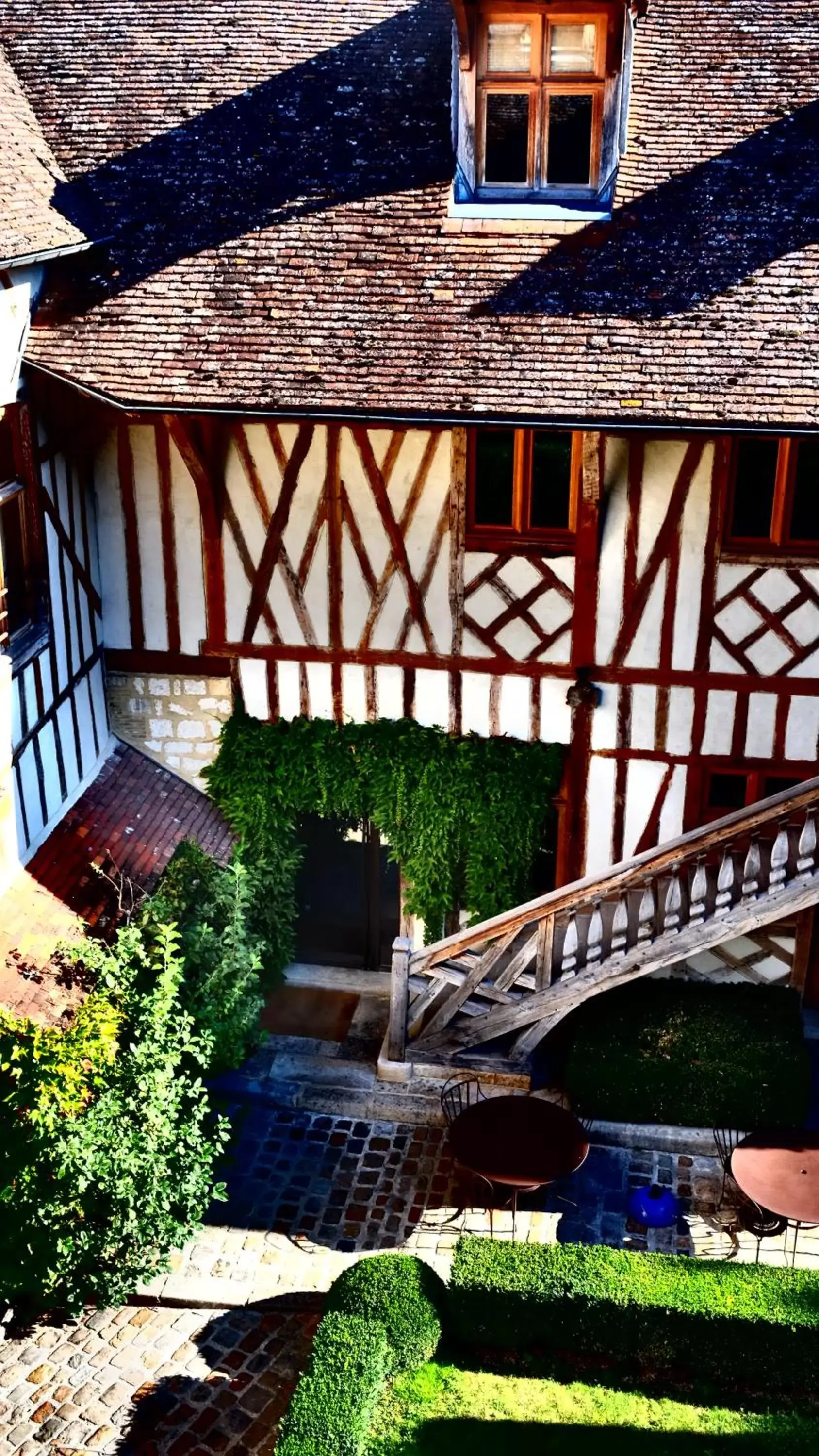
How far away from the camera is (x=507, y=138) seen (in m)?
11.3

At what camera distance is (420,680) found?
39.0 feet

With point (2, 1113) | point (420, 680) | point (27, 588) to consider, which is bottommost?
point (2, 1113)

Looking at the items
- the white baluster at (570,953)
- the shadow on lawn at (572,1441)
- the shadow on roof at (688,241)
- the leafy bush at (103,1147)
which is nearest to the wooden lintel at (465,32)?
the shadow on roof at (688,241)

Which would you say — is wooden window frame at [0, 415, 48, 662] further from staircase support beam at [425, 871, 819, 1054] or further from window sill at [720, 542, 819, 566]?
window sill at [720, 542, 819, 566]

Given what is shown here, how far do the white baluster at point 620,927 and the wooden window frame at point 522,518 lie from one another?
9.34 ft

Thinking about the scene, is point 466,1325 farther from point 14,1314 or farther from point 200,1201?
point 14,1314

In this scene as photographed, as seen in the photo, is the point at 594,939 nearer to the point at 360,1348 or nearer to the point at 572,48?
the point at 360,1348

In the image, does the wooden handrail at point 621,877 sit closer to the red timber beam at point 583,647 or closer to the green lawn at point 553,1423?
the red timber beam at point 583,647

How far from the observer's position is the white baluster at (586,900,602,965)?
11.6m

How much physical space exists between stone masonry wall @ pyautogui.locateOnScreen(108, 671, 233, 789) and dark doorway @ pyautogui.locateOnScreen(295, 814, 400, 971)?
1234 millimetres

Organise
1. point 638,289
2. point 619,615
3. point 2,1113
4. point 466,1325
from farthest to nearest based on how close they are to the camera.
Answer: point 619,615 < point 638,289 < point 466,1325 < point 2,1113

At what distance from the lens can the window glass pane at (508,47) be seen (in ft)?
36.1

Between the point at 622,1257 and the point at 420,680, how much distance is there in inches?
186

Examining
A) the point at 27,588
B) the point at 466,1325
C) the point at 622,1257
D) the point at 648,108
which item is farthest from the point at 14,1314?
the point at 648,108
